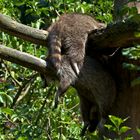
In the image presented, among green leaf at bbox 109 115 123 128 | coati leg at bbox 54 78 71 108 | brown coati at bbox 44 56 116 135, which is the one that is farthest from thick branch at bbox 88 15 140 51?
green leaf at bbox 109 115 123 128

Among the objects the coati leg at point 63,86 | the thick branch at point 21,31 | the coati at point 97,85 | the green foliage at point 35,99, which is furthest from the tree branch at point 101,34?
the green foliage at point 35,99

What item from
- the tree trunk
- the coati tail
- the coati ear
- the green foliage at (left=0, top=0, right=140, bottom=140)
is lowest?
the green foliage at (left=0, top=0, right=140, bottom=140)

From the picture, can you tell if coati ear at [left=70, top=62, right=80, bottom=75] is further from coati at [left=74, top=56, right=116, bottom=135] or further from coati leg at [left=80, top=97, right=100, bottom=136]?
coati leg at [left=80, top=97, right=100, bottom=136]

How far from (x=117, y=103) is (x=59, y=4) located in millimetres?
2283

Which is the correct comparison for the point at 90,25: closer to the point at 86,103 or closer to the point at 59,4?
the point at 86,103

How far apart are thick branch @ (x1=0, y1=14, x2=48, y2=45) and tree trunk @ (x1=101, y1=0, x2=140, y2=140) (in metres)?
0.49

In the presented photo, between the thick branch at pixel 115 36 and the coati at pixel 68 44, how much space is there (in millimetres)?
81

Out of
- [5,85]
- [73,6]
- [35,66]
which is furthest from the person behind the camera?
[73,6]

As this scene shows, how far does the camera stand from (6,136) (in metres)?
4.57

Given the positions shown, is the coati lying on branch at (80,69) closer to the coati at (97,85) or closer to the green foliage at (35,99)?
the coati at (97,85)

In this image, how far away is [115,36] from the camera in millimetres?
2854

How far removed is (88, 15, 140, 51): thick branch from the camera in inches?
108

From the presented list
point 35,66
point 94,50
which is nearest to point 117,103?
point 94,50

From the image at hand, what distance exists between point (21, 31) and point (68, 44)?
13.4 inches
